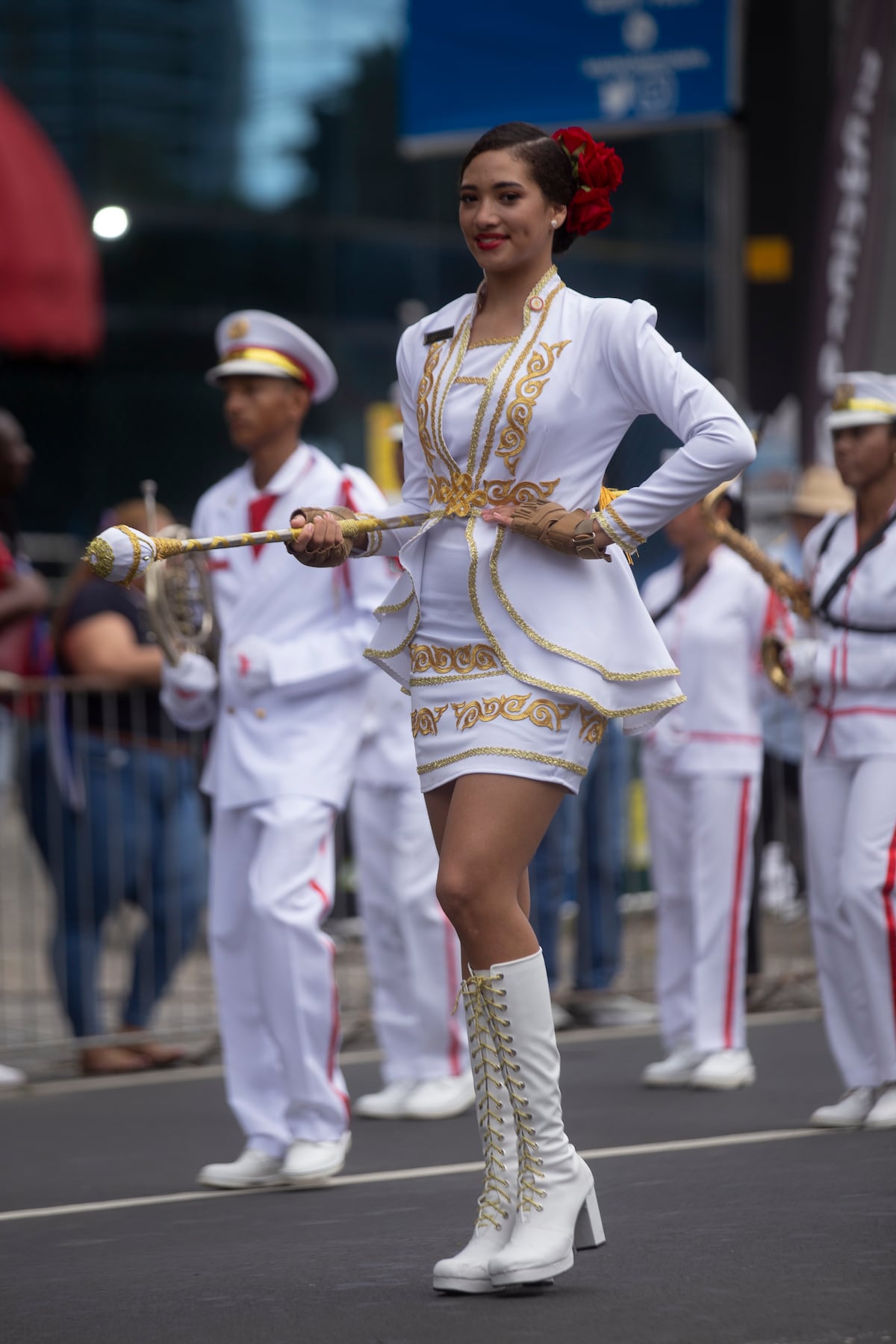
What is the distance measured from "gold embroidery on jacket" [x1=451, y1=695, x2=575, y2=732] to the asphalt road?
1075mm

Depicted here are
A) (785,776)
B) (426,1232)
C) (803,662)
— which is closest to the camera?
(426,1232)

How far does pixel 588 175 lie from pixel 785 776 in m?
7.19

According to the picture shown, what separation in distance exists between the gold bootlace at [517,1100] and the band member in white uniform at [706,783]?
3.42m

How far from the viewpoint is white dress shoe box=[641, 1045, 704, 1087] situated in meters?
7.75

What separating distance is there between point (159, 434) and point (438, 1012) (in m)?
15.5

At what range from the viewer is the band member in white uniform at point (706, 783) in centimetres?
791

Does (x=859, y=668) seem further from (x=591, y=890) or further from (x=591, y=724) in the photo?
(x=591, y=890)

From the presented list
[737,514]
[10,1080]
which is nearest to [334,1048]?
[10,1080]

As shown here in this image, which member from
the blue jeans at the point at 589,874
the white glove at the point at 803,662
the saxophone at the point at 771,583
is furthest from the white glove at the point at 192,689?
the blue jeans at the point at 589,874

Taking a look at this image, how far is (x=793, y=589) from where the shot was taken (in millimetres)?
7145

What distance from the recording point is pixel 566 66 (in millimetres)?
10828

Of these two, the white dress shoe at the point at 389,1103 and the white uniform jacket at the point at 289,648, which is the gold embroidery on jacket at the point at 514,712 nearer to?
the white uniform jacket at the point at 289,648

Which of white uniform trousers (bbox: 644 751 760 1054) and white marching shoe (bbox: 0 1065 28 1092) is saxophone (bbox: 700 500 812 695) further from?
white marching shoe (bbox: 0 1065 28 1092)

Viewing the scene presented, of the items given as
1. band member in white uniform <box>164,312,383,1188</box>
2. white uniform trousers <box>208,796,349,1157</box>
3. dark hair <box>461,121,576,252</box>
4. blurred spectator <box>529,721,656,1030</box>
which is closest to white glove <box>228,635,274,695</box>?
band member in white uniform <box>164,312,383,1188</box>
